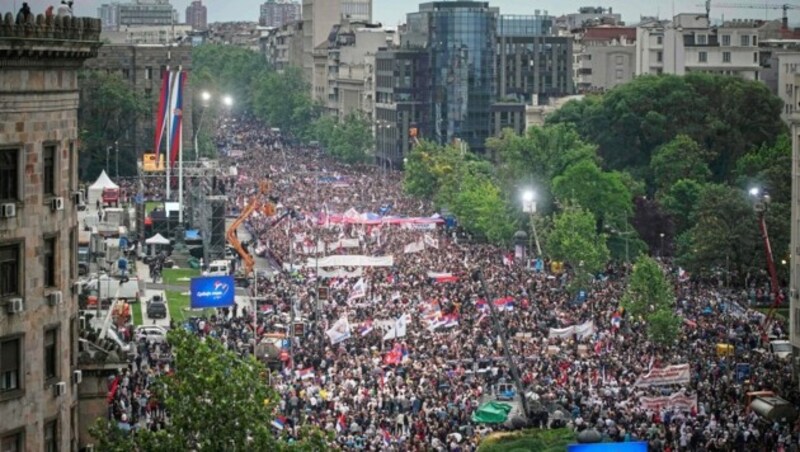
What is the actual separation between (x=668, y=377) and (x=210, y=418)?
24065mm

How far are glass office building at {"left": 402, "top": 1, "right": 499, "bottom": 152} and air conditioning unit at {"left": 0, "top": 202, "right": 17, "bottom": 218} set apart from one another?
157338mm

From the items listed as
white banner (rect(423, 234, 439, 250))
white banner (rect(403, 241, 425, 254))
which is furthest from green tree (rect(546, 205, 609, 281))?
white banner (rect(403, 241, 425, 254))

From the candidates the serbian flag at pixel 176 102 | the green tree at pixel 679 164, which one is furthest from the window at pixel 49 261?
the green tree at pixel 679 164

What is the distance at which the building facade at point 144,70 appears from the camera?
542ft

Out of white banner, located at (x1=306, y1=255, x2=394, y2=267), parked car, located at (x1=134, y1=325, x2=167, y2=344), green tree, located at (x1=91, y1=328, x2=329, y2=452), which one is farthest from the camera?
white banner, located at (x1=306, y1=255, x2=394, y2=267)

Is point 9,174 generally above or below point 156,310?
above

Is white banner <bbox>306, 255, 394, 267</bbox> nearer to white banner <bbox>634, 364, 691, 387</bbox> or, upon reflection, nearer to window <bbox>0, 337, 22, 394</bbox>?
white banner <bbox>634, 364, 691, 387</bbox>

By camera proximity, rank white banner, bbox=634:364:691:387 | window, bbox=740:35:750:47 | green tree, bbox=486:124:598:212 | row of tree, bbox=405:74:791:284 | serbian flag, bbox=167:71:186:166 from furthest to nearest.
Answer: window, bbox=740:35:750:47
green tree, bbox=486:124:598:212
serbian flag, bbox=167:71:186:166
row of tree, bbox=405:74:791:284
white banner, bbox=634:364:691:387

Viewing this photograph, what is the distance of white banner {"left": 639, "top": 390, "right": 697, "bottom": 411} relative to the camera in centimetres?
5834

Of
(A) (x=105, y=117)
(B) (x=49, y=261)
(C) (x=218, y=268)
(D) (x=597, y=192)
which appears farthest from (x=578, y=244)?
(A) (x=105, y=117)

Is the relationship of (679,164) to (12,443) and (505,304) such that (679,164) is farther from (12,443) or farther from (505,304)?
(12,443)

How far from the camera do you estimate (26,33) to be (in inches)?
1398

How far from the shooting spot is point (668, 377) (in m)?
61.0

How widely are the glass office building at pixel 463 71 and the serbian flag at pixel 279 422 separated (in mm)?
137614
